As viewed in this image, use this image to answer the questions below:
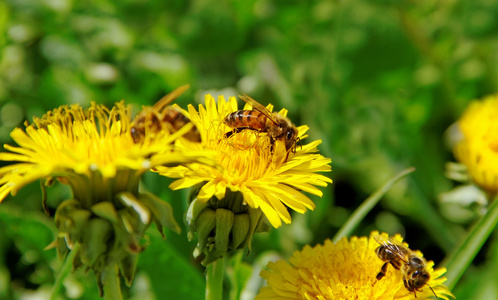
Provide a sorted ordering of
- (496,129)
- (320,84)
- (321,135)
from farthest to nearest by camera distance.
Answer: (320,84)
(321,135)
(496,129)

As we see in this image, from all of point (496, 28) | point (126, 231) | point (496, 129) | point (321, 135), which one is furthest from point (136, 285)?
Answer: point (496, 28)

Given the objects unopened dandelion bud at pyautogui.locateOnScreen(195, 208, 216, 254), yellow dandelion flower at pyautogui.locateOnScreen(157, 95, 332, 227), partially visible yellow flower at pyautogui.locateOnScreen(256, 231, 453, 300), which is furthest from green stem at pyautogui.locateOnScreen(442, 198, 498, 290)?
unopened dandelion bud at pyautogui.locateOnScreen(195, 208, 216, 254)

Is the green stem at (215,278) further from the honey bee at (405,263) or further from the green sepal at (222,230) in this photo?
the honey bee at (405,263)

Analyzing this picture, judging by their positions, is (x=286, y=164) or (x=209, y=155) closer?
(x=209, y=155)

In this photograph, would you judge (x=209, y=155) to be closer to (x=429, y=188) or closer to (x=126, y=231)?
(x=126, y=231)

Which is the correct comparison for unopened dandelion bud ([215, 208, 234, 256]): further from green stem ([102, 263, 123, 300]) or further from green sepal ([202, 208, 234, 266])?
green stem ([102, 263, 123, 300])

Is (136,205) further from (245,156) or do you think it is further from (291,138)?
Answer: (291,138)

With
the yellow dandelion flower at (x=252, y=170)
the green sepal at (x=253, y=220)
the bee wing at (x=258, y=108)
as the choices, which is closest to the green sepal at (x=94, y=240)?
the yellow dandelion flower at (x=252, y=170)
